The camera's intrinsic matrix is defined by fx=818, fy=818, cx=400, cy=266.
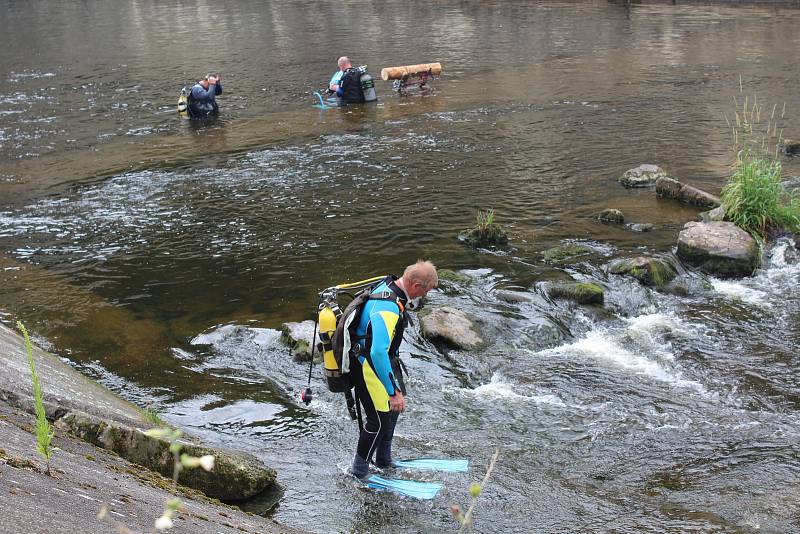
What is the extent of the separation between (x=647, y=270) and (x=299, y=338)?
5.19m

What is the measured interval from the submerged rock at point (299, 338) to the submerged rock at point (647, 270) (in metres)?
4.69

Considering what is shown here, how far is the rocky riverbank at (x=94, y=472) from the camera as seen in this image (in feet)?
12.5

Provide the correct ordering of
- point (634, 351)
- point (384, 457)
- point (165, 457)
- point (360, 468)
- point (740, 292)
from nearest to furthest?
point (165, 457) < point (360, 468) < point (384, 457) < point (634, 351) < point (740, 292)

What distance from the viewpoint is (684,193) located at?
48.8 feet

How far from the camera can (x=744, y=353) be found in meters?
9.72

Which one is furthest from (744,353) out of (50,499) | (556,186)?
(50,499)

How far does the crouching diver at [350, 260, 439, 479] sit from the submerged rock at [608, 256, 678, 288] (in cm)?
583

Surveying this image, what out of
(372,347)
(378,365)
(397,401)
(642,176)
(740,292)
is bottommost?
(740,292)

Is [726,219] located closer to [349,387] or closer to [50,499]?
[349,387]

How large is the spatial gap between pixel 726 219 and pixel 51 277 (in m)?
10.7

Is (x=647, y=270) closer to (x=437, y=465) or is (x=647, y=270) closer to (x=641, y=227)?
(x=641, y=227)

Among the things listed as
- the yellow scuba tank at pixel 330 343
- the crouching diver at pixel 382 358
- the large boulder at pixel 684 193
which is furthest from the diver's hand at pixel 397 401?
the large boulder at pixel 684 193

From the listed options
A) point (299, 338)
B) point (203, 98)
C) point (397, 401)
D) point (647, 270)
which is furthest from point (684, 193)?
point (203, 98)

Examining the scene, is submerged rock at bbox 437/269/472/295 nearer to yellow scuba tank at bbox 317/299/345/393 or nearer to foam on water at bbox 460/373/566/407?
foam on water at bbox 460/373/566/407
